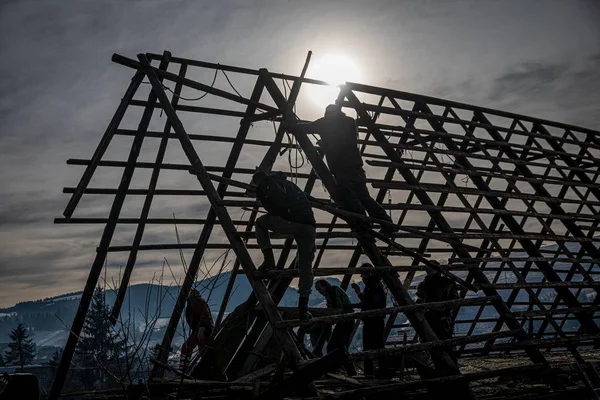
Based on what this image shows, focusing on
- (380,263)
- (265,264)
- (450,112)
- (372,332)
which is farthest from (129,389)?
(450,112)

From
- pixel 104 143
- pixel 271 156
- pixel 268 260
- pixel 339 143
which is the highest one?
pixel 271 156

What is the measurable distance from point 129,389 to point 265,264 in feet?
5.69

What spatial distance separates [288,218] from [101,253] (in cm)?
275

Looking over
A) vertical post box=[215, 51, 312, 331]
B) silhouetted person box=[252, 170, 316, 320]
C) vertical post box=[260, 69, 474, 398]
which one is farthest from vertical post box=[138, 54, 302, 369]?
vertical post box=[260, 69, 474, 398]

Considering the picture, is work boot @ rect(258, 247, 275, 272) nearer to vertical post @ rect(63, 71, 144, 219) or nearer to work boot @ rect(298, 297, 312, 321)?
work boot @ rect(298, 297, 312, 321)

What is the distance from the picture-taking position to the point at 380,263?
529 centimetres

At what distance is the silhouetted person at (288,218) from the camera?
4.71 meters

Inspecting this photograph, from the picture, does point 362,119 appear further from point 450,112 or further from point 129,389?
point 129,389

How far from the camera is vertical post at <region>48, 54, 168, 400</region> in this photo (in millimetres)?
5574

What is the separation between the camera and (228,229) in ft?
15.3

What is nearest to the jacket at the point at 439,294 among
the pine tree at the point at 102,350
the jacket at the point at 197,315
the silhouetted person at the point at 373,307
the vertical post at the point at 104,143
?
the silhouetted person at the point at 373,307

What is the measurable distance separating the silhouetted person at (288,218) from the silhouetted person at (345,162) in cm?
112

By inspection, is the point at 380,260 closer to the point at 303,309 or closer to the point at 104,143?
the point at 303,309

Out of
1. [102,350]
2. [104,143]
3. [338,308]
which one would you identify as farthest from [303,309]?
[104,143]
